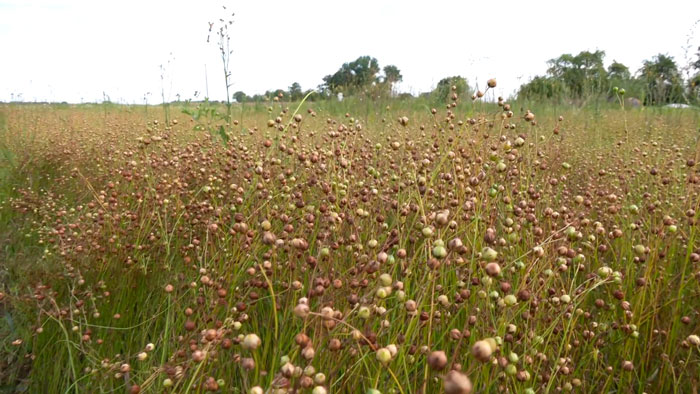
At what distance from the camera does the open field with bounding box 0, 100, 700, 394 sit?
113 cm

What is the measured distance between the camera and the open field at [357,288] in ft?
3.71

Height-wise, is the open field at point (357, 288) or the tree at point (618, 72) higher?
the tree at point (618, 72)

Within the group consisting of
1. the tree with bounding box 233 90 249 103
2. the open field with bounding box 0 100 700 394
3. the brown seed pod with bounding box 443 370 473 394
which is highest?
the tree with bounding box 233 90 249 103

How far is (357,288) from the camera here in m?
1.24

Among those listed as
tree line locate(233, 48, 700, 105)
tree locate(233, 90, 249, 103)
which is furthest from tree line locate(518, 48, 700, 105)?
tree locate(233, 90, 249, 103)

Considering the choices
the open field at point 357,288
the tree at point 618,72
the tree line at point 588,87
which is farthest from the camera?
the tree at point 618,72

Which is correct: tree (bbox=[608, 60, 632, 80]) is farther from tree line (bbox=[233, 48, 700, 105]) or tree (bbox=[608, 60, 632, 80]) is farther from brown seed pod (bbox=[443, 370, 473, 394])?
brown seed pod (bbox=[443, 370, 473, 394])

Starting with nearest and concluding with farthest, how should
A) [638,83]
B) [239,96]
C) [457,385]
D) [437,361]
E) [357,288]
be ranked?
1. [457,385]
2. [437,361]
3. [357,288]
4. [239,96]
5. [638,83]

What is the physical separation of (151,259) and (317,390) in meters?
1.44

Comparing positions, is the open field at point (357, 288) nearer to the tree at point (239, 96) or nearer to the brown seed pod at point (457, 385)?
the brown seed pod at point (457, 385)

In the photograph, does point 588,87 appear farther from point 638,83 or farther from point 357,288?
point 357,288

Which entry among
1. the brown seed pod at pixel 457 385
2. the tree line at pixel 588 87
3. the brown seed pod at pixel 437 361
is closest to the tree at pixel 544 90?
the tree line at pixel 588 87

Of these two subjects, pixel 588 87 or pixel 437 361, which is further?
pixel 588 87

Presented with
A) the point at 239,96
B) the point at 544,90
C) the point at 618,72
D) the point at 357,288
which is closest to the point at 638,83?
the point at 618,72
